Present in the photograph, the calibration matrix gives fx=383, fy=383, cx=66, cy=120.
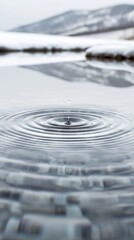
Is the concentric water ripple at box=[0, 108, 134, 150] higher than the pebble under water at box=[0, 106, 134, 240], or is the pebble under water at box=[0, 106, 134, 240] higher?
the concentric water ripple at box=[0, 108, 134, 150]

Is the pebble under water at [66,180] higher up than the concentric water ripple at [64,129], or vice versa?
the concentric water ripple at [64,129]

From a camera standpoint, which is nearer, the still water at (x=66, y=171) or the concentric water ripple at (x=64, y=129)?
the still water at (x=66, y=171)

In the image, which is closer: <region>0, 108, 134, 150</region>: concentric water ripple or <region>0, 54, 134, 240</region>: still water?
<region>0, 54, 134, 240</region>: still water

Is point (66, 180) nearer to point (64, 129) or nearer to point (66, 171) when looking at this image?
point (66, 171)

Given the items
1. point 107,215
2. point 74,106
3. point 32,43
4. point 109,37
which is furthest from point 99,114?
Result: point 109,37

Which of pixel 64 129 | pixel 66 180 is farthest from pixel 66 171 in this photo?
pixel 64 129
